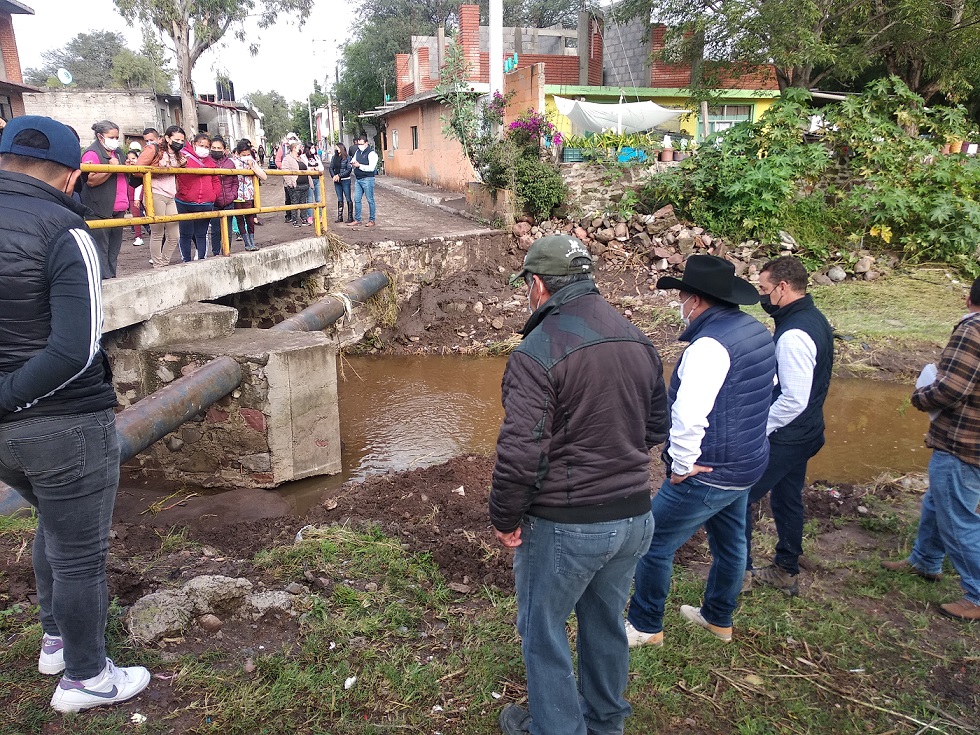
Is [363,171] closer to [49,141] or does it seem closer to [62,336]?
[49,141]

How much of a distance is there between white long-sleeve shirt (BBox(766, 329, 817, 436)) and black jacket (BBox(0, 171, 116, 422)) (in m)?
3.00

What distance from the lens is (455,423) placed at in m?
8.14

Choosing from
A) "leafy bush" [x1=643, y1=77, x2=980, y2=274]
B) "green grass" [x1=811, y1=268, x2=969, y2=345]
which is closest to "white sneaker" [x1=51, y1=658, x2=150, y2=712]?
"green grass" [x1=811, y1=268, x2=969, y2=345]

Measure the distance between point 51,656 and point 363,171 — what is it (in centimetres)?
1154

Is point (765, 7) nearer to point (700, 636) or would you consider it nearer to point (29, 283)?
point (700, 636)

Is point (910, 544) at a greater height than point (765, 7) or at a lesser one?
lesser

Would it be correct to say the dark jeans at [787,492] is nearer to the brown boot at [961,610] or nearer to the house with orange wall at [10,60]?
the brown boot at [961,610]

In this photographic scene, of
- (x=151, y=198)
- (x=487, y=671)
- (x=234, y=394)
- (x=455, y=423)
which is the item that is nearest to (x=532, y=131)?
(x=455, y=423)

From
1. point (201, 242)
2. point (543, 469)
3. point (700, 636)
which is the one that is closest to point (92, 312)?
point (543, 469)

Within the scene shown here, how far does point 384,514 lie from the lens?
5.11 meters

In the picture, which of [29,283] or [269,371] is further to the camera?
[269,371]

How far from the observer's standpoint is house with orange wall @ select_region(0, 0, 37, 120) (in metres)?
25.4

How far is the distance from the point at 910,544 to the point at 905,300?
8346mm

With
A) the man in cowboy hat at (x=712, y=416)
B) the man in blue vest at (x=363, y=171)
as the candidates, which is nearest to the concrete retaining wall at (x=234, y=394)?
the man in cowboy hat at (x=712, y=416)
